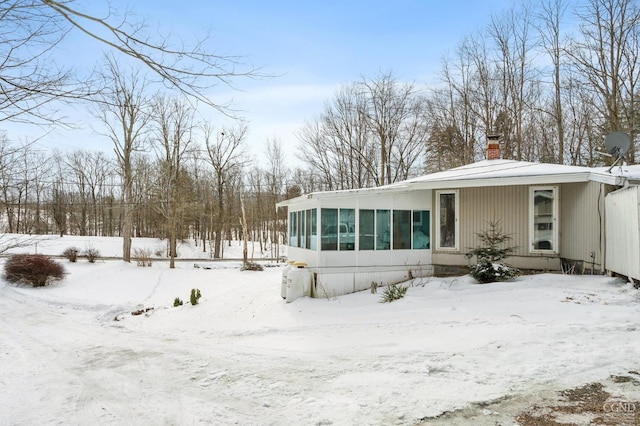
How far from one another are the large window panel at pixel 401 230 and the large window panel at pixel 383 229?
189 mm

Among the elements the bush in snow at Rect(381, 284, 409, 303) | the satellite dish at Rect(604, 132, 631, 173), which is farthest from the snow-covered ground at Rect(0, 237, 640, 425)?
the satellite dish at Rect(604, 132, 631, 173)

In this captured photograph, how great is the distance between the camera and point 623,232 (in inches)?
320

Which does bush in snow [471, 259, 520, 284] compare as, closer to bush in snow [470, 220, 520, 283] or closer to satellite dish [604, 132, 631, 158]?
bush in snow [470, 220, 520, 283]

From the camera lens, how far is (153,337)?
8328 millimetres

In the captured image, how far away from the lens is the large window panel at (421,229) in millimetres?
12016

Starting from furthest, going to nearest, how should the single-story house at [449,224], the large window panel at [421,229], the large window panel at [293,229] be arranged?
1. the large window panel at [293,229]
2. the large window panel at [421,229]
3. the single-story house at [449,224]

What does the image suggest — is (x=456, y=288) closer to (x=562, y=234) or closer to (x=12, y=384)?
(x=562, y=234)

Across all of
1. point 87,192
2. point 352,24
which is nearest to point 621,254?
point 352,24

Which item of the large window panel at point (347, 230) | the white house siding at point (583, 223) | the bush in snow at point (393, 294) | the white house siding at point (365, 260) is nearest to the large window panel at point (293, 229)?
the white house siding at point (365, 260)

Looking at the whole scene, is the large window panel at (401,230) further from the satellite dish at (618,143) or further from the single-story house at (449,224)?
the satellite dish at (618,143)

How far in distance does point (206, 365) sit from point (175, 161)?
24910 mm

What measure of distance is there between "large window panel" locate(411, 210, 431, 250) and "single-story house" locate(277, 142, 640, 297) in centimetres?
3

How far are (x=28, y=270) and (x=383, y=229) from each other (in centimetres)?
1421

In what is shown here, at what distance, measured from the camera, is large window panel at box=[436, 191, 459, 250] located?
38.7 feet
